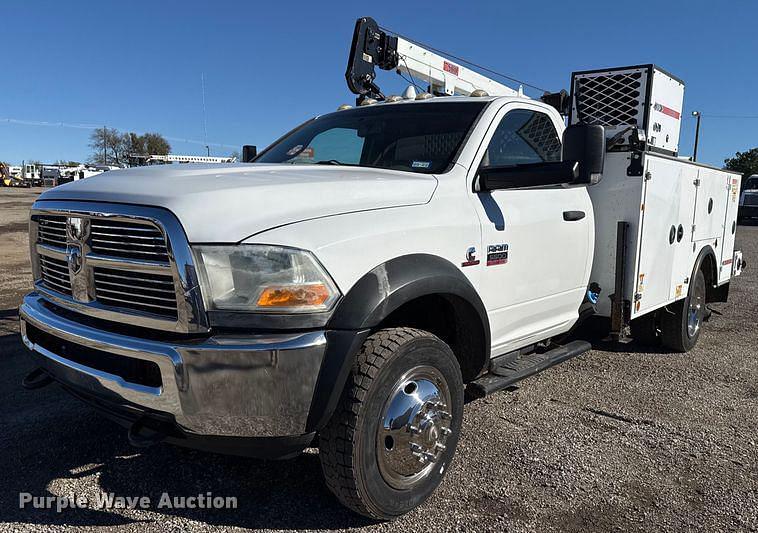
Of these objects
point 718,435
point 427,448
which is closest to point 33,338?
point 427,448

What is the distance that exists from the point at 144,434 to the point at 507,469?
1.87 meters

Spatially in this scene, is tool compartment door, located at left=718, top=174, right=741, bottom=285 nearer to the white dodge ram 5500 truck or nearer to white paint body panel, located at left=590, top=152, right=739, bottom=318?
white paint body panel, located at left=590, top=152, right=739, bottom=318

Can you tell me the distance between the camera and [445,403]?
109 inches

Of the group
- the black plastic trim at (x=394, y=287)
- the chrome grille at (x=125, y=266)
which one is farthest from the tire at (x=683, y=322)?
the chrome grille at (x=125, y=266)

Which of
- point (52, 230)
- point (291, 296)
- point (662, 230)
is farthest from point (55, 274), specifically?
point (662, 230)

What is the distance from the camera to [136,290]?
2270 millimetres

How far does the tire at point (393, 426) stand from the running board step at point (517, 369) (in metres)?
0.26

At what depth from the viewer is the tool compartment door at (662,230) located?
4352 mm

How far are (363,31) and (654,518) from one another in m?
5.28

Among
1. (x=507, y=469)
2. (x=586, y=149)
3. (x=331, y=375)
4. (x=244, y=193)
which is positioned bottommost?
(x=507, y=469)

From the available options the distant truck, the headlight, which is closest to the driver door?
the headlight

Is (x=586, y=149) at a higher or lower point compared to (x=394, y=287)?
higher

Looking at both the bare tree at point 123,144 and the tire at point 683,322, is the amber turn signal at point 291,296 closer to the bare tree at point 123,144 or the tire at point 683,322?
the tire at point 683,322

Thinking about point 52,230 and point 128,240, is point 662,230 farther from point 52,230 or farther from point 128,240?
point 52,230
